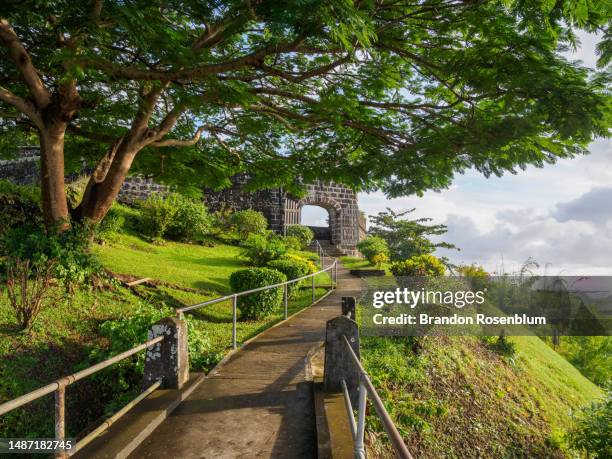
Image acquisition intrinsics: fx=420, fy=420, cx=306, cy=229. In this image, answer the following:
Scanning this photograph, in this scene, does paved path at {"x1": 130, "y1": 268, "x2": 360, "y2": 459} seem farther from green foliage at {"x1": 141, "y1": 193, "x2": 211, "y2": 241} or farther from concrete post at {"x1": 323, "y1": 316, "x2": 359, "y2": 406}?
green foliage at {"x1": 141, "y1": 193, "x2": 211, "y2": 241}

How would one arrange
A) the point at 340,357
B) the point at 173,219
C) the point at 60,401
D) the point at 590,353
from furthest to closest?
the point at 590,353, the point at 173,219, the point at 340,357, the point at 60,401

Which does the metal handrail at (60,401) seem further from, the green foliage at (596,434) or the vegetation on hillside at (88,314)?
the green foliage at (596,434)

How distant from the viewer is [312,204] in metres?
26.2

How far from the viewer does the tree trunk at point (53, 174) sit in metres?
8.07

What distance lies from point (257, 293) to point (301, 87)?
15.3 feet

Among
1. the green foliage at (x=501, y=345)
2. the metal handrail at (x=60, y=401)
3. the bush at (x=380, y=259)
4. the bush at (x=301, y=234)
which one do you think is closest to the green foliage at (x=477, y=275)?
the green foliage at (x=501, y=345)

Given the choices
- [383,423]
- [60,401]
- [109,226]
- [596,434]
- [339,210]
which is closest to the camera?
[383,423]

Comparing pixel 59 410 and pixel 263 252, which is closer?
pixel 59 410

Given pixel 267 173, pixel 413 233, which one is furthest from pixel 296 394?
pixel 413 233

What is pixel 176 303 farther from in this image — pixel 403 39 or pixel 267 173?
pixel 403 39

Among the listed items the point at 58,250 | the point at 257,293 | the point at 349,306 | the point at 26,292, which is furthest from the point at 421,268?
the point at 26,292

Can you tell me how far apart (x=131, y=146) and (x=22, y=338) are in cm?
403

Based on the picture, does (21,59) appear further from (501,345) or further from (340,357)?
(501,345)

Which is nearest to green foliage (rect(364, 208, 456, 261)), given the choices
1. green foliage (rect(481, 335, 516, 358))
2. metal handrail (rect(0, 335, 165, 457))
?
green foliage (rect(481, 335, 516, 358))
